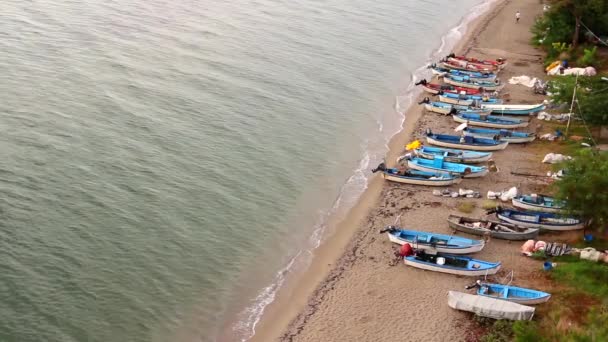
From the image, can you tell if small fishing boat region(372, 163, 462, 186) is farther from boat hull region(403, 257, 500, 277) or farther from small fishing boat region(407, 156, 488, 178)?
boat hull region(403, 257, 500, 277)

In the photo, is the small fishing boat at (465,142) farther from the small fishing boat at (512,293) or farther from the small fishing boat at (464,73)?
the small fishing boat at (512,293)

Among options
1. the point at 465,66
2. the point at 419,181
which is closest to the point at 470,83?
the point at 465,66

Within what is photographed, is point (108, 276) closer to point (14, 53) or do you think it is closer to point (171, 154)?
point (171, 154)

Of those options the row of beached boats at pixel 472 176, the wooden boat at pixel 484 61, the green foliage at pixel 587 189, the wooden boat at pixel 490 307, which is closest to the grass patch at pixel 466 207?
the row of beached boats at pixel 472 176

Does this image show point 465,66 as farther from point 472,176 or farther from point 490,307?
point 490,307

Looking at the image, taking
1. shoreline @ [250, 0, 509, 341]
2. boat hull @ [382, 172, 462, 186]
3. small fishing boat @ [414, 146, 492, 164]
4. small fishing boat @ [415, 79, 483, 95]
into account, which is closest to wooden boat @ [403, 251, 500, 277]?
shoreline @ [250, 0, 509, 341]

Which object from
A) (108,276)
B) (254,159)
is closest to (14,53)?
(254,159)

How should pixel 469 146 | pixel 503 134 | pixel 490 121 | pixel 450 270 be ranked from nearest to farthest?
pixel 450 270, pixel 469 146, pixel 503 134, pixel 490 121
